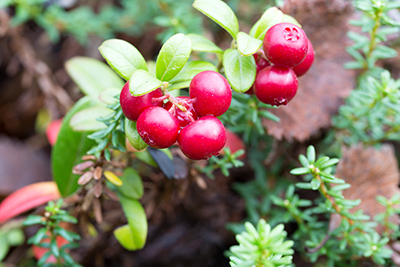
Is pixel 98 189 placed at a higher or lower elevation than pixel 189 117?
lower

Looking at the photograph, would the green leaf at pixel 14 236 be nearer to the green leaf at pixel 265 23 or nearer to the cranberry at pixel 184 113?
the cranberry at pixel 184 113

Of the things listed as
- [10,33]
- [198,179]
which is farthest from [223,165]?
[10,33]

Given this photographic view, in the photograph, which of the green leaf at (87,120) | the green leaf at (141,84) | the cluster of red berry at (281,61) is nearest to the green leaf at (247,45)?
the cluster of red berry at (281,61)

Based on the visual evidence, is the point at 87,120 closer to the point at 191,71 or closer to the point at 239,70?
the point at 191,71

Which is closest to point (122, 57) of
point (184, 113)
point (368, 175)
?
point (184, 113)

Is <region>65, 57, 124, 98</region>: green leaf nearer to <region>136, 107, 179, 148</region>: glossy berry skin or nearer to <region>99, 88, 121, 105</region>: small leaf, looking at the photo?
<region>99, 88, 121, 105</region>: small leaf

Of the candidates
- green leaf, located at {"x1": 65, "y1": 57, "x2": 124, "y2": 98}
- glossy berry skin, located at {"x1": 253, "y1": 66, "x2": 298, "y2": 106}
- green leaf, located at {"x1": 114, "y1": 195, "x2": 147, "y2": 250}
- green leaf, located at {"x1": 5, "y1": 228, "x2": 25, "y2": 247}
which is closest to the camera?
glossy berry skin, located at {"x1": 253, "y1": 66, "x2": 298, "y2": 106}

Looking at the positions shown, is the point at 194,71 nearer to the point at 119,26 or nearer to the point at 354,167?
the point at 354,167

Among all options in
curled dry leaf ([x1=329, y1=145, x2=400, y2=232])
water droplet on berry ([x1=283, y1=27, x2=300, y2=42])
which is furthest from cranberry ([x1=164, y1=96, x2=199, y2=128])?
curled dry leaf ([x1=329, y1=145, x2=400, y2=232])
